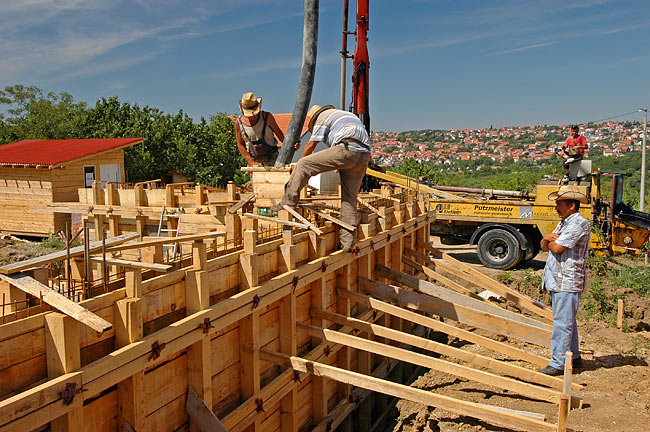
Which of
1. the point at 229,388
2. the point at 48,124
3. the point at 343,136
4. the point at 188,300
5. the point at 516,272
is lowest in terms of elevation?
the point at 516,272

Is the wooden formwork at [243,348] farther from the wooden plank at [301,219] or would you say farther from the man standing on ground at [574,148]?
the man standing on ground at [574,148]

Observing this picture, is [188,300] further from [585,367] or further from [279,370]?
[585,367]

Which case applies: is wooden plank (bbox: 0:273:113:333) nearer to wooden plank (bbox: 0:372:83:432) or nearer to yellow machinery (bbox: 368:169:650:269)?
wooden plank (bbox: 0:372:83:432)

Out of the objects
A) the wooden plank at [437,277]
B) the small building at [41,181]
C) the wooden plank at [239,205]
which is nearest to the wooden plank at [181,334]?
the wooden plank at [239,205]

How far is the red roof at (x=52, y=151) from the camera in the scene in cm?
2020

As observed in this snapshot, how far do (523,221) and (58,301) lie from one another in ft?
47.2

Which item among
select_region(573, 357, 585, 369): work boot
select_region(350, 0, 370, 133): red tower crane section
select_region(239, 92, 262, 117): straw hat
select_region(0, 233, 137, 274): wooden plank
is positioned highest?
Result: select_region(350, 0, 370, 133): red tower crane section

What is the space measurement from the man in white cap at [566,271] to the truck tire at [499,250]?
31.2 feet

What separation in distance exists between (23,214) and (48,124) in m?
24.8

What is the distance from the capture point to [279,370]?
222 inches

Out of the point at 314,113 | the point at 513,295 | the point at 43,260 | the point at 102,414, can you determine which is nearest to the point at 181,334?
the point at 102,414

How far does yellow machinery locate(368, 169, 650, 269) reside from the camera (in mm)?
14594

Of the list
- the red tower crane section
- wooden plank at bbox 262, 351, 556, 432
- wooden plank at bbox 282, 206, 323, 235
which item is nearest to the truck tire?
the red tower crane section

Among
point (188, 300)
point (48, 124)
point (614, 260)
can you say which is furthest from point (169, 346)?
point (48, 124)
